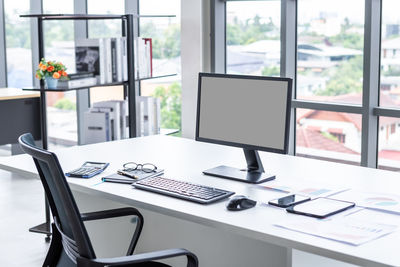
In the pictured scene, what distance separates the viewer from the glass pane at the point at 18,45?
700 cm

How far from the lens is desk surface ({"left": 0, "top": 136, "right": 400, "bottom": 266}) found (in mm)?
1977

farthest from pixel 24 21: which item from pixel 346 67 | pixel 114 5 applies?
pixel 346 67

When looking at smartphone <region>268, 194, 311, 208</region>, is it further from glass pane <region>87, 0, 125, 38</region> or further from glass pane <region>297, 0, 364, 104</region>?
glass pane <region>87, 0, 125, 38</region>

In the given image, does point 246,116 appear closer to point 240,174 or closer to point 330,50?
point 240,174

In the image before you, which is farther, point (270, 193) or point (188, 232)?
point (188, 232)

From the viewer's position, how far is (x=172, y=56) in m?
5.94

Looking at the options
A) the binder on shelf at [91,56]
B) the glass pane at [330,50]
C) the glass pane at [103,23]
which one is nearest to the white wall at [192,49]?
the glass pane at [330,50]

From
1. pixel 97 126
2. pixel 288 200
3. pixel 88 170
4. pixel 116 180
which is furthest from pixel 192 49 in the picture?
pixel 288 200

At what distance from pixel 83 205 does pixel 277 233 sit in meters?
1.39

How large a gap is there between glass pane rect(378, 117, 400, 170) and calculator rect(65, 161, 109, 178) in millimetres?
2306

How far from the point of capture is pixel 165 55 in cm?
598

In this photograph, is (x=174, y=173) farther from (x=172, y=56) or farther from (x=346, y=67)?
(x=172, y=56)

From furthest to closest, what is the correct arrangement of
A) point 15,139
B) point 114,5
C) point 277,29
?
point 114,5 < point 15,139 < point 277,29

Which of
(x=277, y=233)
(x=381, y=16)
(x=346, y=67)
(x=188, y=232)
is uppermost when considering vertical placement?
(x=381, y=16)
